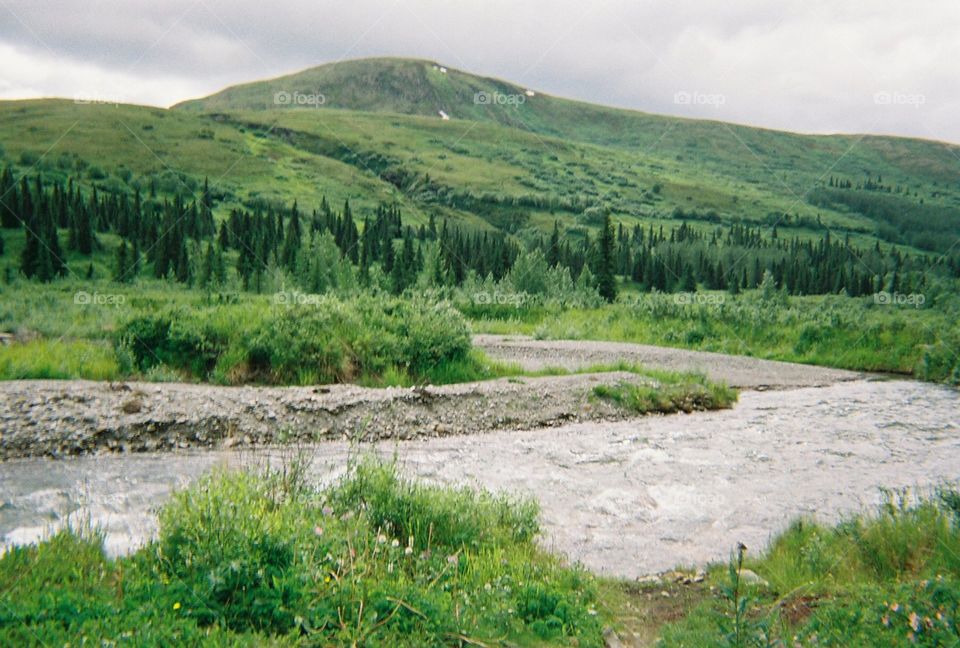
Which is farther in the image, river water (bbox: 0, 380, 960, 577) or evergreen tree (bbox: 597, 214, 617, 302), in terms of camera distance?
evergreen tree (bbox: 597, 214, 617, 302)

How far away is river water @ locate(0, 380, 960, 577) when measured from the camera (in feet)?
27.6

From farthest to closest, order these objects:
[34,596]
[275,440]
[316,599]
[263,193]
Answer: [263,193] → [275,440] → [316,599] → [34,596]

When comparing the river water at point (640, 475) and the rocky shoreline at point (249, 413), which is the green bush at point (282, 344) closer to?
the rocky shoreline at point (249, 413)

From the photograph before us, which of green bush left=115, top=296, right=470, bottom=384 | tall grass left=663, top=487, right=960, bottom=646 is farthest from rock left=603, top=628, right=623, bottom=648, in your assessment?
green bush left=115, top=296, right=470, bottom=384

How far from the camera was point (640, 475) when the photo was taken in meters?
11.6

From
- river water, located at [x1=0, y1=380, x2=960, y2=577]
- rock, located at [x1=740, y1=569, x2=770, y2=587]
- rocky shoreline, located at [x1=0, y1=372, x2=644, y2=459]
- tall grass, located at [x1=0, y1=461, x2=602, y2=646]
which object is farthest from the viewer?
rocky shoreline, located at [x1=0, y1=372, x2=644, y2=459]

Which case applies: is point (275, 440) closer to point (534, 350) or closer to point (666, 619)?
point (666, 619)

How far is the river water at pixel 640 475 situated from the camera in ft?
27.6

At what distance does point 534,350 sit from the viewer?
987 inches

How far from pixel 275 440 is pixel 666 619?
8587 millimetres

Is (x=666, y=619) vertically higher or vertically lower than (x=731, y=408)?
higher

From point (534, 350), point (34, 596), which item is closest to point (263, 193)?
point (534, 350)

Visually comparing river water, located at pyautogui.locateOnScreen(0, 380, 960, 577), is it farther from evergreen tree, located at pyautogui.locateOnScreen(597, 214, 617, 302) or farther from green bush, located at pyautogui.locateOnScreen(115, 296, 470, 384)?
evergreen tree, located at pyautogui.locateOnScreen(597, 214, 617, 302)

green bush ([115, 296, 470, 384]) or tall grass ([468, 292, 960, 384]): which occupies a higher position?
green bush ([115, 296, 470, 384])
